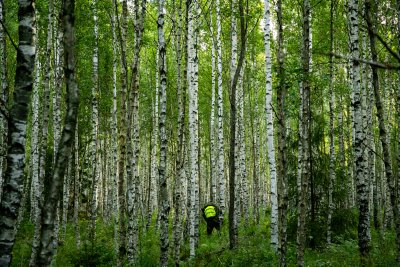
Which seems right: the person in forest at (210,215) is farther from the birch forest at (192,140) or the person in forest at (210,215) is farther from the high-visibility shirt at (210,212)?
the birch forest at (192,140)

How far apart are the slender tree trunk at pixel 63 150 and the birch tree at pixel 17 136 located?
25cm

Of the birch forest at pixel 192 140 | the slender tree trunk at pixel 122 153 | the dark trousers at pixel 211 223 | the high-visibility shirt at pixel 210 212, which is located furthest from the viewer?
the dark trousers at pixel 211 223

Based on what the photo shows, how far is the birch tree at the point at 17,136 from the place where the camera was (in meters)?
3.12

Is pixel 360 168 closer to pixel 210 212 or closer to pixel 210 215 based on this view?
pixel 210 212

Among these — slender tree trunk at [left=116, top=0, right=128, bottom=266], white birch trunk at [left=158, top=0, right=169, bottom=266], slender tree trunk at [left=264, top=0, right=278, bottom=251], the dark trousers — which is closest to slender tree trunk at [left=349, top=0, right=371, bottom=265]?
slender tree trunk at [left=264, top=0, right=278, bottom=251]

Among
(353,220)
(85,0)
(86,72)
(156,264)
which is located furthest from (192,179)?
(86,72)

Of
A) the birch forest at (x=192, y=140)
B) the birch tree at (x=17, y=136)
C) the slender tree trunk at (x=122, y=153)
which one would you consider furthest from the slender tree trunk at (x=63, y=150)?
the slender tree trunk at (x=122, y=153)

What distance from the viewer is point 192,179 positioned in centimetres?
965

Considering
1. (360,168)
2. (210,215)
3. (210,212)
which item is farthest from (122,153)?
(210,215)

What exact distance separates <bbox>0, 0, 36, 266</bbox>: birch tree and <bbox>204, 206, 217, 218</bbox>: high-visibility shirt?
11176mm

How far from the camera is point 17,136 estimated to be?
324cm

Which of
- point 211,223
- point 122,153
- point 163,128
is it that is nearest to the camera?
point 163,128

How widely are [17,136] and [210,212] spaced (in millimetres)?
11491

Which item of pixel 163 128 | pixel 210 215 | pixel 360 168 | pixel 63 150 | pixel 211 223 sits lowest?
pixel 211 223
